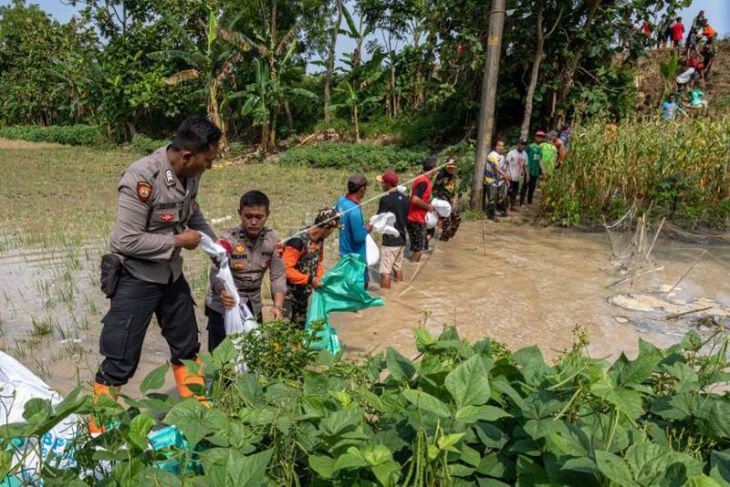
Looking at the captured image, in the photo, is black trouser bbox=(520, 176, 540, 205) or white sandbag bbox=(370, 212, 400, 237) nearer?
white sandbag bbox=(370, 212, 400, 237)

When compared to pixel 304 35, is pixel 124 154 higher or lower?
lower

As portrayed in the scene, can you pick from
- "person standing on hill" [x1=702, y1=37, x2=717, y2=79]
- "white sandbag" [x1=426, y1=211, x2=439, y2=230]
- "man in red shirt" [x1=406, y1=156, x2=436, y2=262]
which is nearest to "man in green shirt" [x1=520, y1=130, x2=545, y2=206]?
"man in red shirt" [x1=406, y1=156, x2=436, y2=262]

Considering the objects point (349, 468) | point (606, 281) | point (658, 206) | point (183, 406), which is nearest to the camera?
point (349, 468)

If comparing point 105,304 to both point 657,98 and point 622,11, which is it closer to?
point 622,11

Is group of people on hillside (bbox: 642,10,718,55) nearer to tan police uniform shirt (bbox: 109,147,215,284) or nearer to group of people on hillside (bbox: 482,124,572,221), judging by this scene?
group of people on hillside (bbox: 482,124,572,221)

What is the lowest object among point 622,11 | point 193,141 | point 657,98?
point 193,141

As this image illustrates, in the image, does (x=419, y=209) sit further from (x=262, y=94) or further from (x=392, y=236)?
(x=262, y=94)

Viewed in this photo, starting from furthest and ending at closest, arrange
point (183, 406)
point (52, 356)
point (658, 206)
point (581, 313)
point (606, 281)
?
point (658, 206) < point (606, 281) < point (581, 313) < point (52, 356) < point (183, 406)

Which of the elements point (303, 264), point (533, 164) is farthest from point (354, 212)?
Answer: point (533, 164)

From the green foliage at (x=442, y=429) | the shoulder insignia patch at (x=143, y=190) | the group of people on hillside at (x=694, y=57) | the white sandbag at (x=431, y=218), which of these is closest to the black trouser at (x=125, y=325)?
the shoulder insignia patch at (x=143, y=190)

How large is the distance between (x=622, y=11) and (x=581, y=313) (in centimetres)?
882

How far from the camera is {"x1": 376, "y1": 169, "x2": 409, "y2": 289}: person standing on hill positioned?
578 cm

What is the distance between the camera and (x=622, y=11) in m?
11.4

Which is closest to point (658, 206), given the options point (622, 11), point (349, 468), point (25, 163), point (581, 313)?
point (581, 313)
